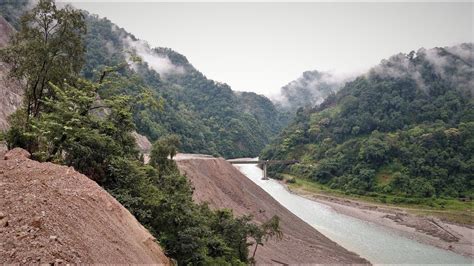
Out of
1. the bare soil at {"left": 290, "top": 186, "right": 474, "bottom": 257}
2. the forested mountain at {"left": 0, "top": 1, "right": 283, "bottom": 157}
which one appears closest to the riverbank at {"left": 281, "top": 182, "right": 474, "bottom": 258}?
the bare soil at {"left": 290, "top": 186, "right": 474, "bottom": 257}

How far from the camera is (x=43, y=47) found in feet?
67.8

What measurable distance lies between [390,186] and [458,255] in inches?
1300

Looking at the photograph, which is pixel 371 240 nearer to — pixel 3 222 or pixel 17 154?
pixel 17 154

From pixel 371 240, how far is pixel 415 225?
14.9m

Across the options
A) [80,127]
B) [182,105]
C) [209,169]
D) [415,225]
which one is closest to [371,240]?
[415,225]

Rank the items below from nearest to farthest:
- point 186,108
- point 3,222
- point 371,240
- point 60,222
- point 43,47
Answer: point 3,222, point 60,222, point 43,47, point 371,240, point 186,108

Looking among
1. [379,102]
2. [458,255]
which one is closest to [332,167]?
[379,102]

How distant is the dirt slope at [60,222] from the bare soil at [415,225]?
52.2 m

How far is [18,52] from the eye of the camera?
20.8 m

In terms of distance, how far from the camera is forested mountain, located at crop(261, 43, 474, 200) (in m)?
82.6

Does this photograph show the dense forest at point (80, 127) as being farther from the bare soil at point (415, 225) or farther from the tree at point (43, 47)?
the bare soil at point (415, 225)

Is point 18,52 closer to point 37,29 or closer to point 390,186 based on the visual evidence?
A: point 37,29

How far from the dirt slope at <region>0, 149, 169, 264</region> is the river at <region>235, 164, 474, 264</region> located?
122ft

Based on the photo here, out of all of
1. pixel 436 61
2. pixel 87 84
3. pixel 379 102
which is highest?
pixel 436 61
